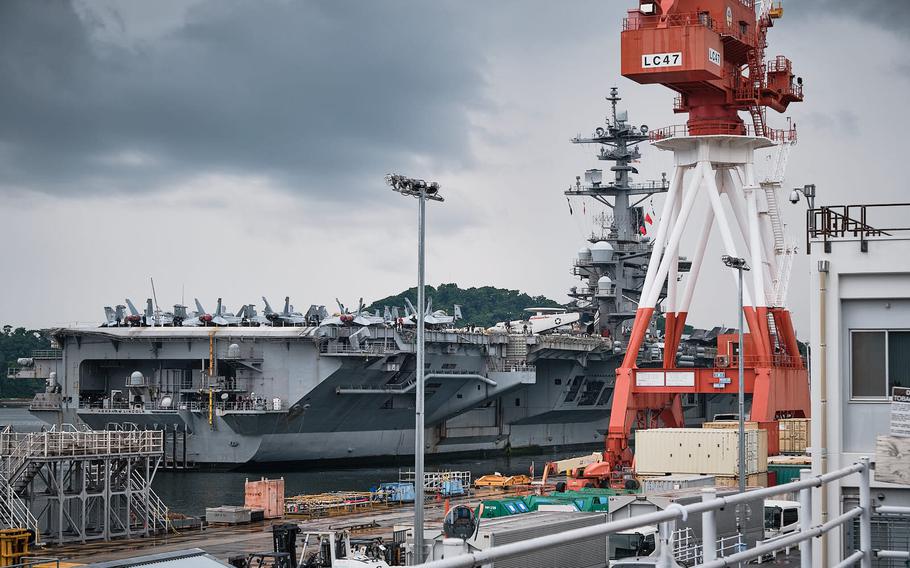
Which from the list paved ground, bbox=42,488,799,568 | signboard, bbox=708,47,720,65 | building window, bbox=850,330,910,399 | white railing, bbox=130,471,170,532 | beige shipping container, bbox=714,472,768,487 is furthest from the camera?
signboard, bbox=708,47,720,65

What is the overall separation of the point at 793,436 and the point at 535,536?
2888 cm

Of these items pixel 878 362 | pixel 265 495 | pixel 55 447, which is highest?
pixel 878 362

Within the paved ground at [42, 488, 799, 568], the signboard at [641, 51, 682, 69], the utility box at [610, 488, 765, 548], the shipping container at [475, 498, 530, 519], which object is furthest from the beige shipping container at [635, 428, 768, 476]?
the signboard at [641, 51, 682, 69]

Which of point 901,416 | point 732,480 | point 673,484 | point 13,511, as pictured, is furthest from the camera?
point 732,480

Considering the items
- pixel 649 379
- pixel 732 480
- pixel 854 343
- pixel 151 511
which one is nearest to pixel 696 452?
pixel 732 480

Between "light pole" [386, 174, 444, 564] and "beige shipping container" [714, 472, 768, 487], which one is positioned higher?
"light pole" [386, 174, 444, 564]

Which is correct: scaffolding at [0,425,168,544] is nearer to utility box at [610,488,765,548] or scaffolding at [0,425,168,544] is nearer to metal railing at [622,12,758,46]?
utility box at [610,488,765,548]

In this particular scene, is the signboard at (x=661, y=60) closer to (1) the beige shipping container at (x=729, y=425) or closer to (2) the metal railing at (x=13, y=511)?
(1) the beige shipping container at (x=729, y=425)

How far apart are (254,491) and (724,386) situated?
673 inches

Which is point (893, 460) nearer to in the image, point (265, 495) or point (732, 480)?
point (732, 480)

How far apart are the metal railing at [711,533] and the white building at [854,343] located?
4368 mm

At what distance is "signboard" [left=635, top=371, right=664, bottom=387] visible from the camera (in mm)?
47312

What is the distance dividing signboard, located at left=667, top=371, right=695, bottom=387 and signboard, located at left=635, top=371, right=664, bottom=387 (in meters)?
0.32

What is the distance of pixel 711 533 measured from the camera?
6.12m
